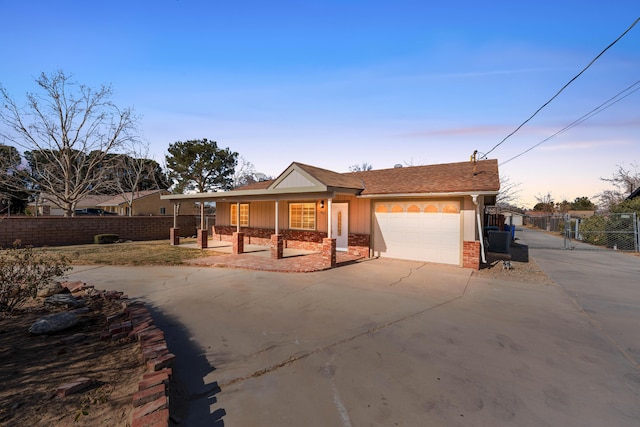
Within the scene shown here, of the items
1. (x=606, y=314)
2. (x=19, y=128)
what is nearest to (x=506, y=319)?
(x=606, y=314)

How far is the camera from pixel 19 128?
18.4m

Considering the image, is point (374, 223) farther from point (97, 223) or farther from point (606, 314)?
point (97, 223)

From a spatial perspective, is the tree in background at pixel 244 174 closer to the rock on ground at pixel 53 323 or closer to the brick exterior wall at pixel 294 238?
the brick exterior wall at pixel 294 238

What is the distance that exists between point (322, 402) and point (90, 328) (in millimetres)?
3945

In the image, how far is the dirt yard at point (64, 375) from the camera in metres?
2.36

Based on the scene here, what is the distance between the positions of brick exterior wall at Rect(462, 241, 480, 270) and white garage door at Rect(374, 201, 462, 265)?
246mm

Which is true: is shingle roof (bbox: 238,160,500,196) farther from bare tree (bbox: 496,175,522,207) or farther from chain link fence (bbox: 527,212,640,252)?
bare tree (bbox: 496,175,522,207)

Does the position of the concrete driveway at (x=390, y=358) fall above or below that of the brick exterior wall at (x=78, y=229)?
below

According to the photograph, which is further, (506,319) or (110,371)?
(506,319)

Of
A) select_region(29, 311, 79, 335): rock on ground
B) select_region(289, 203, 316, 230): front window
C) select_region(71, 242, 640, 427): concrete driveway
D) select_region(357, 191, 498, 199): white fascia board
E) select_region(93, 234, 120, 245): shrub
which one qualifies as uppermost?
select_region(357, 191, 498, 199): white fascia board

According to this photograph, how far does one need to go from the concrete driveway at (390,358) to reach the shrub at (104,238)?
1290 centimetres

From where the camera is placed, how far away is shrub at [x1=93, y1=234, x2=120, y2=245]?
1641cm

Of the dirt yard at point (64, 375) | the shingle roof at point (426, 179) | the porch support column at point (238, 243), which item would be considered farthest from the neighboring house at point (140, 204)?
the dirt yard at point (64, 375)

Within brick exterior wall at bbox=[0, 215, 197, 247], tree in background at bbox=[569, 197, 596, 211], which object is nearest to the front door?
brick exterior wall at bbox=[0, 215, 197, 247]
